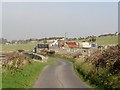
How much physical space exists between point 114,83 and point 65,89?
2.90 meters

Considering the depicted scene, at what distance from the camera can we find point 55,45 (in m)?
136

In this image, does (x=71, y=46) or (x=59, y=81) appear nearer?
(x=59, y=81)

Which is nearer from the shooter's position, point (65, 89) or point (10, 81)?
point (65, 89)

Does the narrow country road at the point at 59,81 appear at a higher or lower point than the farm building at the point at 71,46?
higher

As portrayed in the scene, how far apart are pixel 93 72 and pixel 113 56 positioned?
3.96m

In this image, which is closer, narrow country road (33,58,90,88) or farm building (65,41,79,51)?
narrow country road (33,58,90,88)

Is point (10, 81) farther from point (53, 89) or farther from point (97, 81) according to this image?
point (97, 81)

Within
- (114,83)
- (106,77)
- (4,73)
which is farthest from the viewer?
(4,73)

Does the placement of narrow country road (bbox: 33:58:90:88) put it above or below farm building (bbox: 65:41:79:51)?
above

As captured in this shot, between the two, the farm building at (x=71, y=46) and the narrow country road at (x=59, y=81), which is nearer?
the narrow country road at (x=59, y=81)

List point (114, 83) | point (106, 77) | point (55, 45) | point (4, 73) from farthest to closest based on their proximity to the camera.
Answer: point (55, 45) → point (4, 73) → point (106, 77) → point (114, 83)

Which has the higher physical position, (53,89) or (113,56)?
(113,56)

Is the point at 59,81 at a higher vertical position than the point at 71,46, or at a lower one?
higher

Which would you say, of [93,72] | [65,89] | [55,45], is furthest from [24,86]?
[55,45]
